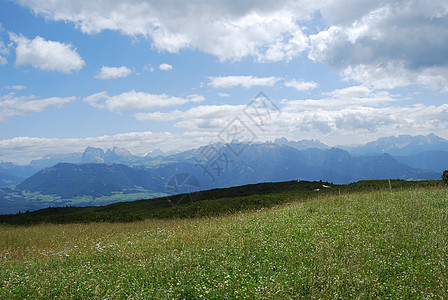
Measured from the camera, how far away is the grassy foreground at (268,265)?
6.61 m

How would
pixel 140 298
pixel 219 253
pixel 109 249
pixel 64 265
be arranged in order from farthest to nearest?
1. pixel 109 249
2. pixel 64 265
3. pixel 219 253
4. pixel 140 298

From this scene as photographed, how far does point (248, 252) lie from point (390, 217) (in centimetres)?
736

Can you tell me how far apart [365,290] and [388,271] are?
5.59 ft

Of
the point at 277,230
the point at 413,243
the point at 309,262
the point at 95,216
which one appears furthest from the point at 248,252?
the point at 95,216

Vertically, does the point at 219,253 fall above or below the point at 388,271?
above

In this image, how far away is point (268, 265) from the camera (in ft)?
26.6

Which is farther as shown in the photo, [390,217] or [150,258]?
[390,217]

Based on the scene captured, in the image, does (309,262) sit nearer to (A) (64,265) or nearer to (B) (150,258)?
(B) (150,258)

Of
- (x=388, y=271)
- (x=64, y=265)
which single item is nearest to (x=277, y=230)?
(x=388, y=271)

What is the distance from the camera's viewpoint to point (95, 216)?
3055 cm

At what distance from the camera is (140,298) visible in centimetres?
624

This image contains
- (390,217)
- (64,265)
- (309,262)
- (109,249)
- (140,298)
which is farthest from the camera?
(390,217)

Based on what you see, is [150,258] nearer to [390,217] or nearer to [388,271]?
[388,271]

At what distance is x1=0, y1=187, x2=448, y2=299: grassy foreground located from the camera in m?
6.61
